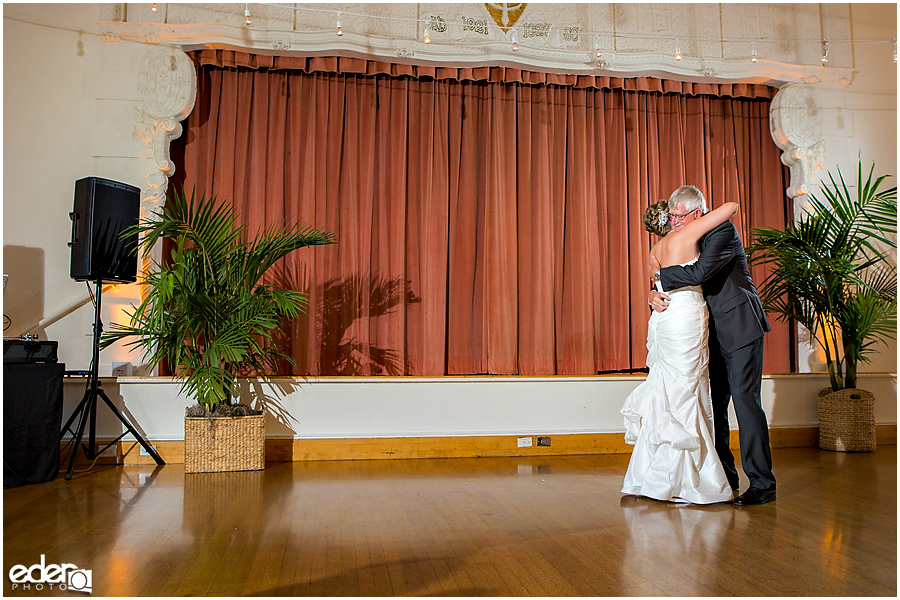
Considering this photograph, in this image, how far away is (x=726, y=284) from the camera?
3.41m

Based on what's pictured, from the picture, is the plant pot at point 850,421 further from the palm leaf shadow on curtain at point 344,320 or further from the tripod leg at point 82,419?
the tripod leg at point 82,419

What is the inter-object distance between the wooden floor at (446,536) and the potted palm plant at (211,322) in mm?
247

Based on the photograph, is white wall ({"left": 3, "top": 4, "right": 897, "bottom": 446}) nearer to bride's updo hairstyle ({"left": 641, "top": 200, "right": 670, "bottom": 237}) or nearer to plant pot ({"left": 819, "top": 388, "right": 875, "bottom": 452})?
plant pot ({"left": 819, "top": 388, "right": 875, "bottom": 452})

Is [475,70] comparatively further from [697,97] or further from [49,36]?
[49,36]

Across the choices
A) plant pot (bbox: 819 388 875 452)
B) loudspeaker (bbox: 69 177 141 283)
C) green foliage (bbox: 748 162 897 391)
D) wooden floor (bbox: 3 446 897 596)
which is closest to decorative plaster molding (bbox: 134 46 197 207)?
loudspeaker (bbox: 69 177 141 283)

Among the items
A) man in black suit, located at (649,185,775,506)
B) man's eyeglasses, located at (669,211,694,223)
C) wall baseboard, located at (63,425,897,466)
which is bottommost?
wall baseboard, located at (63,425,897,466)

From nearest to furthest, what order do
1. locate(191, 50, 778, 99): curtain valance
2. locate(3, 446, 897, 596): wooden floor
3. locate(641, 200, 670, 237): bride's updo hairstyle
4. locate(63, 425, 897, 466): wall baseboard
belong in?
locate(3, 446, 897, 596): wooden floor → locate(641, 200, 670, 237): bride's updo hairstyle → locate(63, 425, 897, 466): wall baseboard → locate(191, 50, 778, 99): curtain valance

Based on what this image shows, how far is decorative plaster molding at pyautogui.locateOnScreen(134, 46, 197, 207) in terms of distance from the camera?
4.98 metres

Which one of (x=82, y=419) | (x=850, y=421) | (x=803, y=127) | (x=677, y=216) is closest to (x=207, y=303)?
(x=82, y=419)

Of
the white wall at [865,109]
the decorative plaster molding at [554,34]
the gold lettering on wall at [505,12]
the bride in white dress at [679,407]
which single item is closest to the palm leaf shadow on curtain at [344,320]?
the decorative plaster molding at [554,34]

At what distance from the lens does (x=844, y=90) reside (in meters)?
5.94

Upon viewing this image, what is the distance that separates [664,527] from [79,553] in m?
2.18

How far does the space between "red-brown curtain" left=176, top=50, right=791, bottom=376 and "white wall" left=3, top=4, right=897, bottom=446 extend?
0.48 m

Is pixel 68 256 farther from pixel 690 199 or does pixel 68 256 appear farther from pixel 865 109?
pixel 865 109
